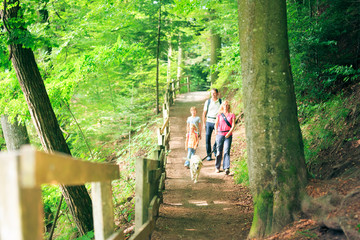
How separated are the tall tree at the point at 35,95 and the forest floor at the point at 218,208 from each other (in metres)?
1.74

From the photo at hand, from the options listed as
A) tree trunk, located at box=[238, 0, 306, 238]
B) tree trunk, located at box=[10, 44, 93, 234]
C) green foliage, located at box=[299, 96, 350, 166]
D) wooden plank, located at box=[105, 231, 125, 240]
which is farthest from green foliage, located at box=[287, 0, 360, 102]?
wooden plank, located at box=[105, 231, 125, 240]

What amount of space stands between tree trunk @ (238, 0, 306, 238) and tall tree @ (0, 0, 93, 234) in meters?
3.55

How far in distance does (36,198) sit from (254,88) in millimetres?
3318

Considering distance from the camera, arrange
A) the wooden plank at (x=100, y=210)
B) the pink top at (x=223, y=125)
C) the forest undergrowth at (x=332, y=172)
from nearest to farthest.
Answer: the wooden plank at (x=100, y=210), the forest undergrowth at (x=332, y=172), the pink top at (x=223, y=125)

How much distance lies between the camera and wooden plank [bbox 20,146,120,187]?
48.0 inches

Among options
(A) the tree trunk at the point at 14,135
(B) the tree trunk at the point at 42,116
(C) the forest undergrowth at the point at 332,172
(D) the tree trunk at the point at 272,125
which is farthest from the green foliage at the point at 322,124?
(A) the tree trunk at the point at 14,135

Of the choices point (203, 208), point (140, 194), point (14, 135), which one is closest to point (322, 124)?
point (203, 208)

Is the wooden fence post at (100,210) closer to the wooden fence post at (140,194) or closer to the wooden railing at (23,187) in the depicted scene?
the wooden railing at (23,187)

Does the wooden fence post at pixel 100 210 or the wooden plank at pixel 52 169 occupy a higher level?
the wooden plank at pixel 52 169

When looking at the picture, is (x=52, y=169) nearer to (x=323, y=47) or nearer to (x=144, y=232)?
(x=144, y=232)

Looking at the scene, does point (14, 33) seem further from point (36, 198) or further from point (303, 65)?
Result: point (303, 65)

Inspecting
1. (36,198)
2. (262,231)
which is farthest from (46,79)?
(36,198)

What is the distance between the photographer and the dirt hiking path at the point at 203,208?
16.2 ft

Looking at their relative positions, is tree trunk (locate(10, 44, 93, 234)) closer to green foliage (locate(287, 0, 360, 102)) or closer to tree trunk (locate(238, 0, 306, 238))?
tree trunk (locate(238, 0, 306, 238))
